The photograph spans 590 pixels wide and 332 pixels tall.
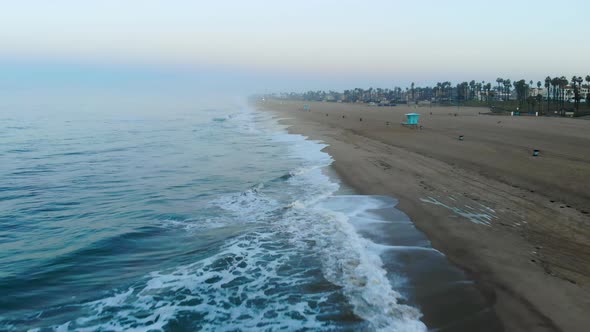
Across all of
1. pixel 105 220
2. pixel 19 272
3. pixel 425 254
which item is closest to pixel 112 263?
pixel 19 272

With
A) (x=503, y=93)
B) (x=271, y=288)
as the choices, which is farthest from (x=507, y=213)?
(x=503, y=93)

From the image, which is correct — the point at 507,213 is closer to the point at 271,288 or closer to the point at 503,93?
the point at 271,288

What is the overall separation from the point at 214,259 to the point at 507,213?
8.24 meters

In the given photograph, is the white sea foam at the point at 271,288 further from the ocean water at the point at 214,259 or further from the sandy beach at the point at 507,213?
the sandy beach at the point at 507,213

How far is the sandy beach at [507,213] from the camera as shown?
588 centimetres

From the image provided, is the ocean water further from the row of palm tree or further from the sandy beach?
the row of palm tree

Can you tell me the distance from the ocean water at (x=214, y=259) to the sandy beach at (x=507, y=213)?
61 cm

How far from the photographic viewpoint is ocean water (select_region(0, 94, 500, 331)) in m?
5.92

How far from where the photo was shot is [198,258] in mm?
8250

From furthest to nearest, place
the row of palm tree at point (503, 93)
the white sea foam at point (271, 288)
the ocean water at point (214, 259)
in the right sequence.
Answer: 1. the row of palm tree at point (503, 93)
2. the ocean water at point (214, 259)
3. the white sea foam at point (271, 288)

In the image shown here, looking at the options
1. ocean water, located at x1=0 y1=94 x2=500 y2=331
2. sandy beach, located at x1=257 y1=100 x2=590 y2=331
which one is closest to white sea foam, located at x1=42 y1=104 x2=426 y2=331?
ocean water, located at x1=0 y1=94 x2=500 y2=331

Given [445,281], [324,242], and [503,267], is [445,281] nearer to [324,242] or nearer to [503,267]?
[503,267]

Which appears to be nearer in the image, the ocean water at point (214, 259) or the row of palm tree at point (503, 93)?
the ocean water at point (214, 259)

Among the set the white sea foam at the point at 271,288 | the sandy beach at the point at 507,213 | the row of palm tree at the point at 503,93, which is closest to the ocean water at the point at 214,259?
the white sea foam at the point at 271,288
